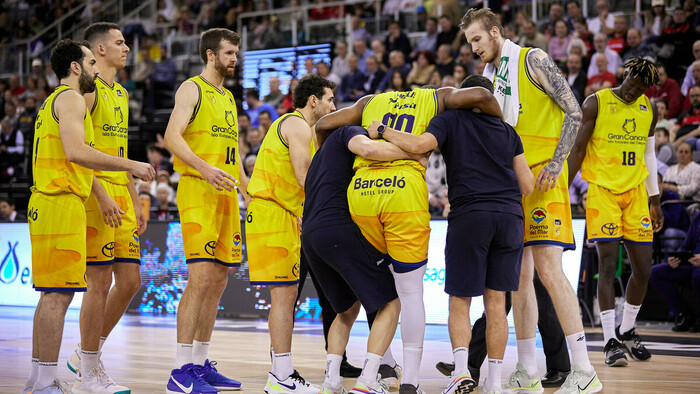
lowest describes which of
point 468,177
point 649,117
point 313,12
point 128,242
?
point 128,242

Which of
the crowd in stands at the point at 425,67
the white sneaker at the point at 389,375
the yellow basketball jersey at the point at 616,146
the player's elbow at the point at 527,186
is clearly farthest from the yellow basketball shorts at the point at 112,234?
the crowd in stands at the point at 425,67

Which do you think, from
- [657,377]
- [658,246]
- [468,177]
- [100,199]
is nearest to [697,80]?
[658,246]

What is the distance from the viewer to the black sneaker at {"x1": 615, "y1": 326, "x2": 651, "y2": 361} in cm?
703

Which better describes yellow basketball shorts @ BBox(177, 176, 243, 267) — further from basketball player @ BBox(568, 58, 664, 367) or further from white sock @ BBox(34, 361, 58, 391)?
Answer: basketball player @ BBox(568, 58, 664, 367)

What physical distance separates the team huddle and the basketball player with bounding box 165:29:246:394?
→ 1cm

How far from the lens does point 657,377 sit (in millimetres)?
5969

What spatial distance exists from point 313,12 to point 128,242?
13.9 metres

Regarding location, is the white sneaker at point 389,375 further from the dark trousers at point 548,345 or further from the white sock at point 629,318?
the white sock at point 629,318

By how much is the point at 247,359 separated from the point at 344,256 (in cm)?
286

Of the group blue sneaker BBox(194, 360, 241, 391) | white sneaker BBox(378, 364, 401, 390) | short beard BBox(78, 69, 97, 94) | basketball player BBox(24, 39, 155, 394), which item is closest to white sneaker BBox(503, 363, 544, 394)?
white sneaker BBox(378, 364, 401, 390)

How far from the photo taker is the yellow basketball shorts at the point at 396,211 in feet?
15.2

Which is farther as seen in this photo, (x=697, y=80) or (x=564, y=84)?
(x=697, y=80)

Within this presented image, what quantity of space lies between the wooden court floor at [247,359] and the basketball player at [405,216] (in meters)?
0.96

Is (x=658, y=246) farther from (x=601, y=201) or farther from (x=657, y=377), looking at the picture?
(x=657, y=377)
